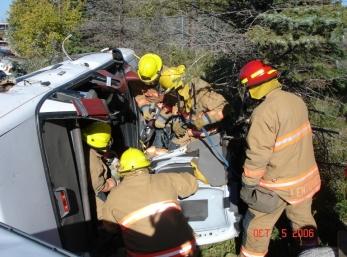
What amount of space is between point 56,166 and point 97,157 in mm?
1281

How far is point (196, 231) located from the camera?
3887 mm

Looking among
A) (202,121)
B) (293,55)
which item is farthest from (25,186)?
(293,55)

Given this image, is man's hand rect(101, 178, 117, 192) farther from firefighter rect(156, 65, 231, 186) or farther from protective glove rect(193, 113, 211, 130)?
protective glove rect(193, 113, 211, 130)

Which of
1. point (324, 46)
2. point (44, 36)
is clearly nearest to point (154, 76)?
point (324, 46)

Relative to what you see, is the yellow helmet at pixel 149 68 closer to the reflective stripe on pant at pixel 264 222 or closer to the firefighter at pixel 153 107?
the firefighter at pixel 153 107

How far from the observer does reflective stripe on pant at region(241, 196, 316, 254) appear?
12.6ft

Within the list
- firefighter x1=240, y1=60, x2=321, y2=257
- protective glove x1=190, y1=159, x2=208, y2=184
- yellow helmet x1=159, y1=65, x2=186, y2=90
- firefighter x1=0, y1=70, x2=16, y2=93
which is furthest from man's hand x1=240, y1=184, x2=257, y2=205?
firefighter x1=0, y1=70, x2=16, y2=93

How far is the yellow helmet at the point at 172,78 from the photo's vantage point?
5.22 meters

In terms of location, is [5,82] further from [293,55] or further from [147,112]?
[147,112]

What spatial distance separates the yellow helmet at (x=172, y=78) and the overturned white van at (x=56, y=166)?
34.2 inches

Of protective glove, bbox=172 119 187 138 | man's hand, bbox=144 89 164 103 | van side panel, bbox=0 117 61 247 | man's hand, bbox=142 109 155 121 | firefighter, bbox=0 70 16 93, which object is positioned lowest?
protective glove, bbox=172 119 187 138

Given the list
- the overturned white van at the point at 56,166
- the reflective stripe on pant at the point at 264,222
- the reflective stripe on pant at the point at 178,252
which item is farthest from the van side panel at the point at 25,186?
the reflective stripe on pant at the point at 264,222

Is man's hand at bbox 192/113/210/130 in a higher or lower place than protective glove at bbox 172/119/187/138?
higher

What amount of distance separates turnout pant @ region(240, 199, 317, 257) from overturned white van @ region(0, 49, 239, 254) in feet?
0.49
